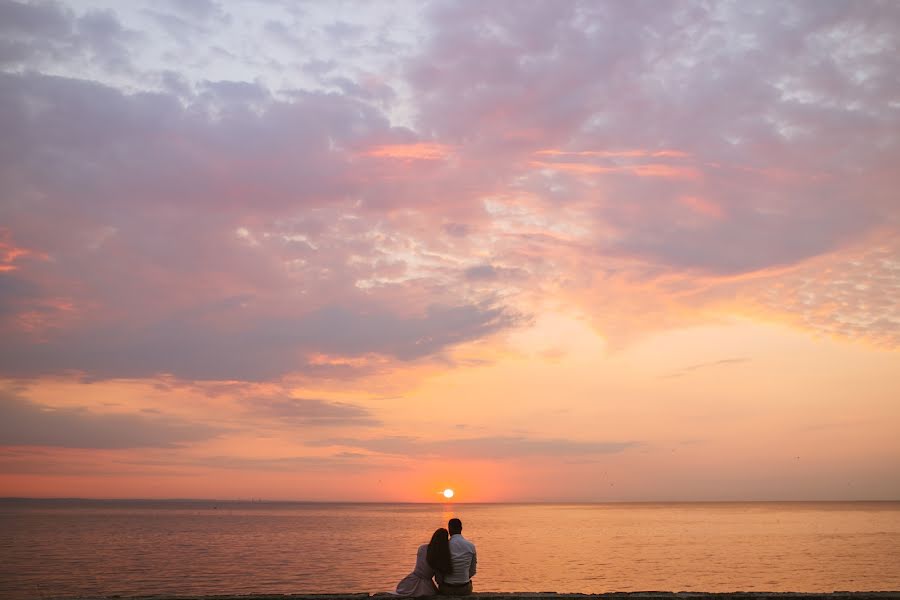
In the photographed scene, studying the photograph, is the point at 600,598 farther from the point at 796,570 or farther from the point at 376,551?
the point at 376,551

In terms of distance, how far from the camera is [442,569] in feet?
59.4

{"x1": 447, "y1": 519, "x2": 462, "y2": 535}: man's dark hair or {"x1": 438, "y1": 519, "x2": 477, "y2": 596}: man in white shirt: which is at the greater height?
{"x1": 447, "y1": 519, "x2": 462, "y2": 535}: man's dark hair

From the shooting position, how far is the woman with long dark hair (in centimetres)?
1809

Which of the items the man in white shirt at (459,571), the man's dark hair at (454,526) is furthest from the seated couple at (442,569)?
the man's dark hair at (454,526)

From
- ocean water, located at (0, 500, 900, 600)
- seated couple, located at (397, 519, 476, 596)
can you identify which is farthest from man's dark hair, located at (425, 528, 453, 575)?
ocean water, located at (0, 500, 900, 600)

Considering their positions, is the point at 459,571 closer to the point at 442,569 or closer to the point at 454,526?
the point at 442,569

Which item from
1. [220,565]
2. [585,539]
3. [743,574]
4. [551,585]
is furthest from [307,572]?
[585,539]

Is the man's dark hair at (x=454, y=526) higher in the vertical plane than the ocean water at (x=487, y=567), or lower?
higher

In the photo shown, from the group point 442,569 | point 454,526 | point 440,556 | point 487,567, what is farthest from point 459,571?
point 487,567

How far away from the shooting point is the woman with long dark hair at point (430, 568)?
59.4 ft

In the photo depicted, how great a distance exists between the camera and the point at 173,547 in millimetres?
77000

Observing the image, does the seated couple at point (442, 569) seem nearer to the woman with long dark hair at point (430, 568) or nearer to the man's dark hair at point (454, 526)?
the woman with long dark hair at point (430, 568)

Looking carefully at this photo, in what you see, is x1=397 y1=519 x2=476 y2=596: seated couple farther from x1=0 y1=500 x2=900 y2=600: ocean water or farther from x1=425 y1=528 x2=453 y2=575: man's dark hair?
x1=0 y1=500 x2=900 y2=600: ocean water

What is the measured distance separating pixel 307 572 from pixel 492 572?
1291 centimetres
